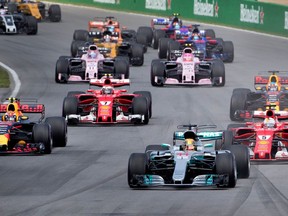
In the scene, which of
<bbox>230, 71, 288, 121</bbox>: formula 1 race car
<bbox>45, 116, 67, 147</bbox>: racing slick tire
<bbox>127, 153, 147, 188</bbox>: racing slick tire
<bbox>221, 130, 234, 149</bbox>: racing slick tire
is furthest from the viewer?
<bbox>230, 71, 288, 121</bbox>: formula 1 race car

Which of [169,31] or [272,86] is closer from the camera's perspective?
[272,86]

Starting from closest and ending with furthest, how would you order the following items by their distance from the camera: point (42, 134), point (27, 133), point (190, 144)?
point (190, 144), point (42, 134), point (27, 133)

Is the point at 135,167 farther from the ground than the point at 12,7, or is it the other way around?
the point at 12,7

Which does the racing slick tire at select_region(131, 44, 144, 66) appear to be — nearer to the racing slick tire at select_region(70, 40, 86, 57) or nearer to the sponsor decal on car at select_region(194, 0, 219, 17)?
the racing slick tire at select_region(70, 40, 86, 57)

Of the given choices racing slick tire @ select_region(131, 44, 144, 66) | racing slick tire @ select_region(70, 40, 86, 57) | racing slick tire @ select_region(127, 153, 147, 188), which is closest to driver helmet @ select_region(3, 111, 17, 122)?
racing slick tire @ select_region(127, 153, 147, 188)

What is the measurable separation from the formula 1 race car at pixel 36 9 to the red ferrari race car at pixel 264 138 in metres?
43.3

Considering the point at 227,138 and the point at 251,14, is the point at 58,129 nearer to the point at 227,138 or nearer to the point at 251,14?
the point at 227,138

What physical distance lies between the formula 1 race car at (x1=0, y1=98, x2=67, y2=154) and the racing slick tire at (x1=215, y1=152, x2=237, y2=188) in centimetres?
646

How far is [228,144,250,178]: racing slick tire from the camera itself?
86.4 ft

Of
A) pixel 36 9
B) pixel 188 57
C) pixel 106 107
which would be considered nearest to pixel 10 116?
pixel 106 107

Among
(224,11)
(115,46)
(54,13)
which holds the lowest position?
(115,46)

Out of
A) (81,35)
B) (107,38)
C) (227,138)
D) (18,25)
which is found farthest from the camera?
(18,25)

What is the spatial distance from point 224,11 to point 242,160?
48.8m

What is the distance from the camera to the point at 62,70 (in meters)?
48.3
